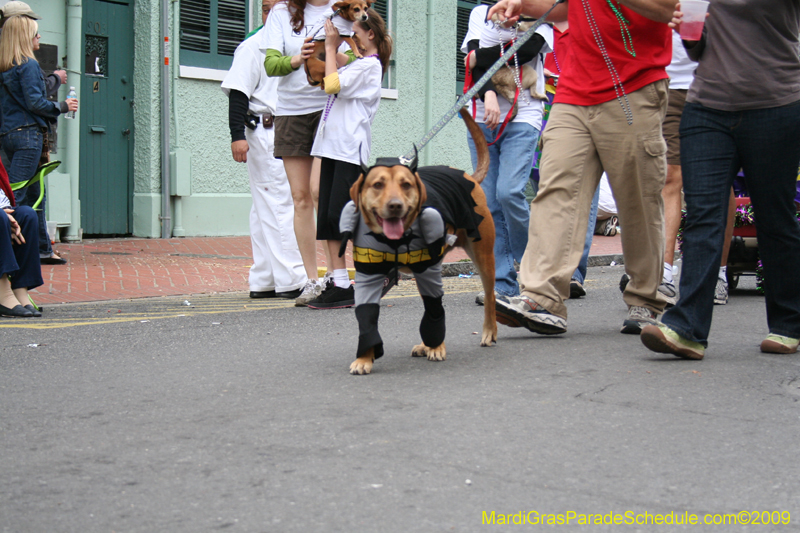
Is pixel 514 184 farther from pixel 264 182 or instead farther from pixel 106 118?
pixel 106 118

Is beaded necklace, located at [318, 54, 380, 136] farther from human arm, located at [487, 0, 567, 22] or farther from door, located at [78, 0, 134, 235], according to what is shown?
door, located at [78, 0, 134, 235]

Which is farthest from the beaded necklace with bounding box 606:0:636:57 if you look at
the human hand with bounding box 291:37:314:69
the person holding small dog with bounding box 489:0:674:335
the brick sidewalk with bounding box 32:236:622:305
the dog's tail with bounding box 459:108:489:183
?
the brick sidewalk with bounding box 32:236:622:305

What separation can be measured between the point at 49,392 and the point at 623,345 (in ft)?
9.09

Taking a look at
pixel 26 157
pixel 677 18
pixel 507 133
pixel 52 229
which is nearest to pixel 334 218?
pixel 507 133

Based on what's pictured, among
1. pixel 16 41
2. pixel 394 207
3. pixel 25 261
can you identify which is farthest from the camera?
pixel 16 41

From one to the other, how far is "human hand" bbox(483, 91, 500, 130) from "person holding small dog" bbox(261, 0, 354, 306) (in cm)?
121

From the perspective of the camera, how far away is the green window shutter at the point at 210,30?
39.6 feet

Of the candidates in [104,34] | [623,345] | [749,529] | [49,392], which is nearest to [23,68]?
[104,34]

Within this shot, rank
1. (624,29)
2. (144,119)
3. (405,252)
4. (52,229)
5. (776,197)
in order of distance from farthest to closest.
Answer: (144,119)
(52,229)
(624,29)
(776,197)
(405,252)

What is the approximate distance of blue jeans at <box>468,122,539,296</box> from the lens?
250 inches

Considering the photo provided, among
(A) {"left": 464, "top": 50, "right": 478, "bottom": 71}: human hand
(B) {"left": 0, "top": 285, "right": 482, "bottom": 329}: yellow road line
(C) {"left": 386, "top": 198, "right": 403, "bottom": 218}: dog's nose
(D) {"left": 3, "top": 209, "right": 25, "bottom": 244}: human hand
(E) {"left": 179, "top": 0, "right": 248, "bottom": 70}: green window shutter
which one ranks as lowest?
(B) {"left": 0, "top": 285, "right": 482, "bottom": 329}: yellow road line

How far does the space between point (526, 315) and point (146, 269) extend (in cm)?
521

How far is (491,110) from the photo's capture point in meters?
6.17

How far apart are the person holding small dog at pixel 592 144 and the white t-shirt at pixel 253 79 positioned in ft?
Answer: 8.89
